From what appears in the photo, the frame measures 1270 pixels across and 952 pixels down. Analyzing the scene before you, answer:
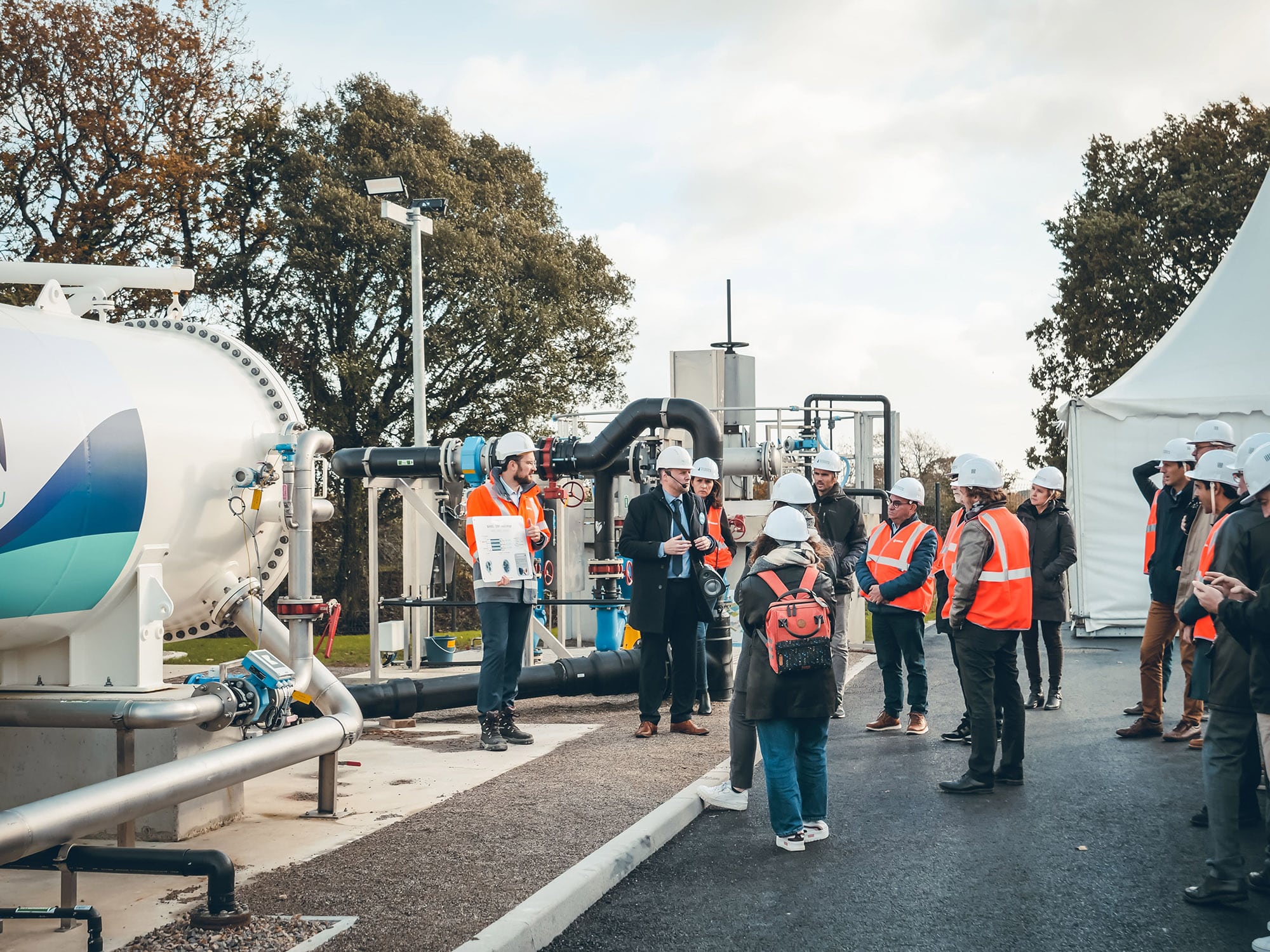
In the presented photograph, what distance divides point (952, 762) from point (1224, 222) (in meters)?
25.4

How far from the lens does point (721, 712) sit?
991cm

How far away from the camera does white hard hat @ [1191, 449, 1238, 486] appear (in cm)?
636

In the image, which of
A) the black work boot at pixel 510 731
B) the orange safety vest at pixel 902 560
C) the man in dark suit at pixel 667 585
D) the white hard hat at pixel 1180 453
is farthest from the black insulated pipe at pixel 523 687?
the white hard hat at pixel 1180 453

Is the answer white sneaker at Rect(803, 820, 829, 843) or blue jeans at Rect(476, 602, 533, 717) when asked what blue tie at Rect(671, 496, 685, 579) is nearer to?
blue jeans at Rect(476, 602, 533, 717)

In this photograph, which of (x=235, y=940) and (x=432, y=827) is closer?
(x=235, y=940)

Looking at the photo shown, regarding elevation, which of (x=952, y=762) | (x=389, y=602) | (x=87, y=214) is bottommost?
(x=952, y=762)

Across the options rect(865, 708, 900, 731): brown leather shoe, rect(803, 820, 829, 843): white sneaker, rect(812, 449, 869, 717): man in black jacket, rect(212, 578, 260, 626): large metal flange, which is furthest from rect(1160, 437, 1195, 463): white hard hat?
rect(212, 578, 260, 626): large metal flange

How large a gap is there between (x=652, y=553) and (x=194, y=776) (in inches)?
171

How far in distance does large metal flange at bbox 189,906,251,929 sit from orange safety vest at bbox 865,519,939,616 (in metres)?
5.55

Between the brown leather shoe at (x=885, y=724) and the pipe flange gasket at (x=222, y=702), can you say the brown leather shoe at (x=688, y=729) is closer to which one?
the brown leather shoe at (x=885, y=724)

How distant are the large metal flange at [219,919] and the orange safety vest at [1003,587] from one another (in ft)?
14.0

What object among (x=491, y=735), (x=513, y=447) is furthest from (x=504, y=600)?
(x=513, y=447)

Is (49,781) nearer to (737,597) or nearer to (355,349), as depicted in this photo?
(737,597)

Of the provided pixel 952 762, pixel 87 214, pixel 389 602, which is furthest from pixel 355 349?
pixel 952 762
